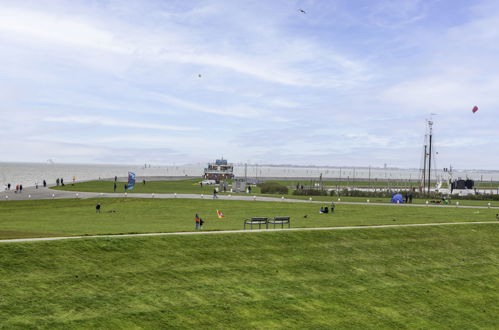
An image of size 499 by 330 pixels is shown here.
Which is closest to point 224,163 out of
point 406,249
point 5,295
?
point 406,249

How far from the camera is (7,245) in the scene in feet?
70.3

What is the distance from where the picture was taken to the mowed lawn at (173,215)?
3709 cm

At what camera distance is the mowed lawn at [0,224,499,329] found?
726 inches

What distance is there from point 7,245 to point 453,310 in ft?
68.3

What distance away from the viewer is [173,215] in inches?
1873

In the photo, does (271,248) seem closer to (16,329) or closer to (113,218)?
(16,329)

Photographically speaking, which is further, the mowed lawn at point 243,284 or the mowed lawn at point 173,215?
the mowed lawn at point 173,215

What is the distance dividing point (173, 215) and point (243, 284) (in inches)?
1033

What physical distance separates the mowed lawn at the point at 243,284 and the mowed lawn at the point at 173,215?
907 centimetres

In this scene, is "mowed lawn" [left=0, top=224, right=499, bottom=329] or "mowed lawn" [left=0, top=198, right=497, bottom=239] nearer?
"mowed lawn" [left=0, top=224, right=499, bottom=329]

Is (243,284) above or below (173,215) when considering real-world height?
below

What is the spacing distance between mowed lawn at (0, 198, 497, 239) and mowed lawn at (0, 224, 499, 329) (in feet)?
29.8

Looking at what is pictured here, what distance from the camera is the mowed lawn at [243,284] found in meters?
18.4

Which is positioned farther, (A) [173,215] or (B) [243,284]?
(A) [173,215]
